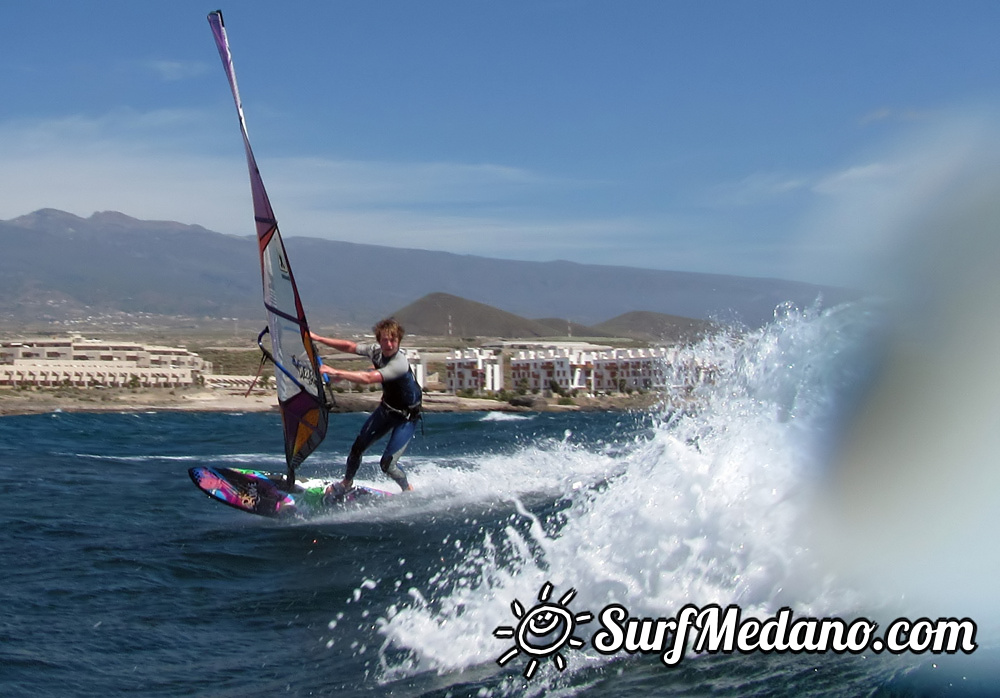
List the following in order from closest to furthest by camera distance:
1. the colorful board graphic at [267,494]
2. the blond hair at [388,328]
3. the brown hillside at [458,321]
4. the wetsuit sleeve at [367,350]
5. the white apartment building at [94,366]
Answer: the blond hair at [388,328], the wetsuit sleeve at [367,350], the colorful board graphic at [267,494], the white apartment building at [94,366], the brown hillside at [458,321]

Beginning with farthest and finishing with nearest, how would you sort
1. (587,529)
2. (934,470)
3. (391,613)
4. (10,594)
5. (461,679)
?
(10,594) < (391,613) < (587,529) < (934,470) < (461,679)

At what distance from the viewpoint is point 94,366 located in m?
70.1

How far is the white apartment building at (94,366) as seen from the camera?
67062 millimetres

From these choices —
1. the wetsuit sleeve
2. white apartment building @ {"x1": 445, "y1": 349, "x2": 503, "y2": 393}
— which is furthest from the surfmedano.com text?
white apartment building @ {"x1": 445, "y1": 349, "x2": 503, "y2": 393}

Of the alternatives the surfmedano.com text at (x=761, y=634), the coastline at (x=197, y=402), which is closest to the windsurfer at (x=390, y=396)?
the surfmedano.com text at (x=761, y=634)

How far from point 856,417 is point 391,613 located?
3255 mm

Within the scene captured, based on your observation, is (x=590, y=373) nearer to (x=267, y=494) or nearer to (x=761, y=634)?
(x=267, y=494)

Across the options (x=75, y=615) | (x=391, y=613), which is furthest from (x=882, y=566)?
(x=75, y=615)

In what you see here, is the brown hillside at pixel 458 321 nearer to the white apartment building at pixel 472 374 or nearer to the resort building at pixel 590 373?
the resort building at pixel 590 373

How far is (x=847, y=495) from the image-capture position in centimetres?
630

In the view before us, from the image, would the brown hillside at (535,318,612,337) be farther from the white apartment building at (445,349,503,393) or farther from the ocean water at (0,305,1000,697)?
the ocean water at (0,305,1000,697)

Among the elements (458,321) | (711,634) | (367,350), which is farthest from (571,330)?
(711,634)

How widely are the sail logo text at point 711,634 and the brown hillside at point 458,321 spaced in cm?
15745

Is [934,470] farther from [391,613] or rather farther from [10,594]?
[10,594]
